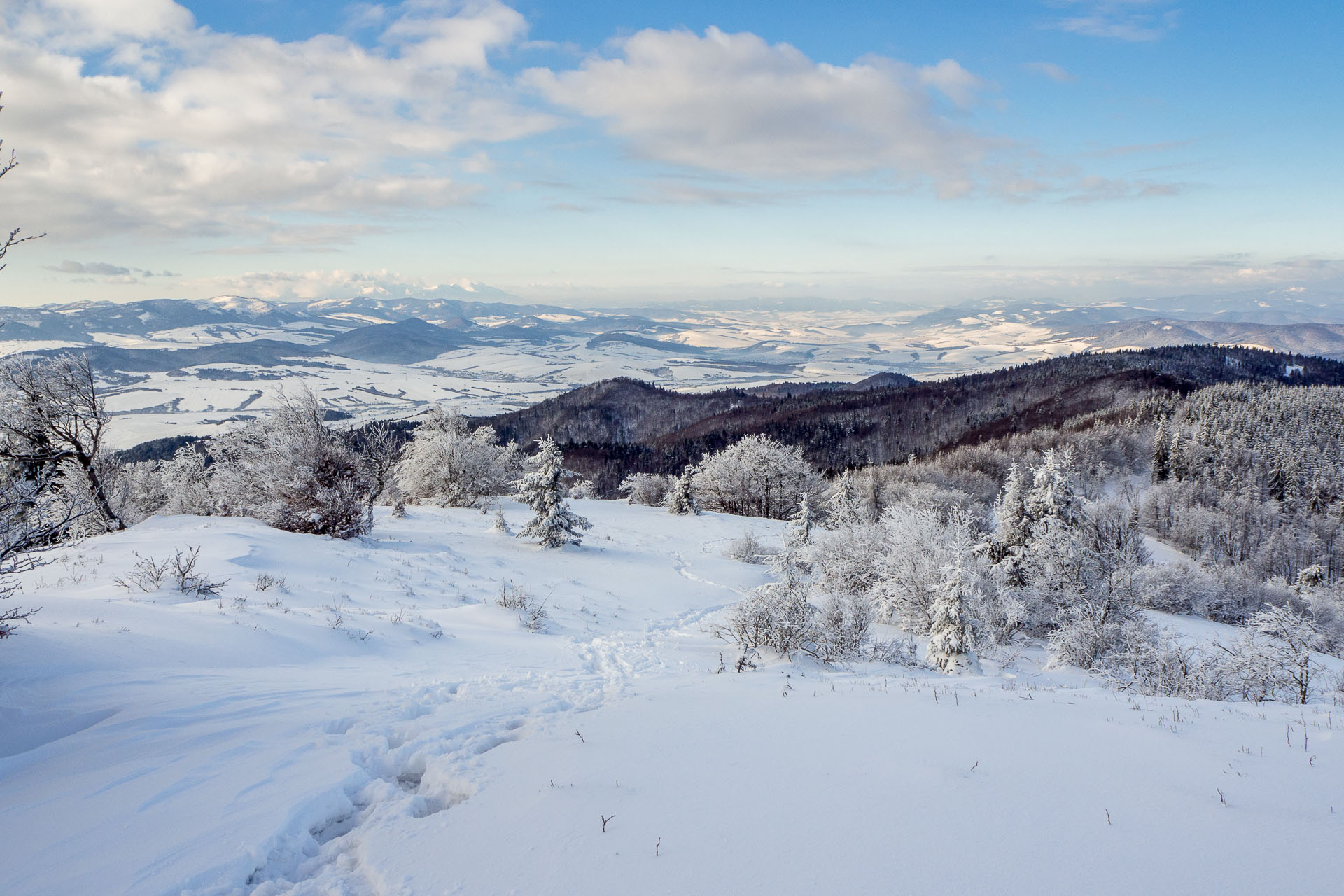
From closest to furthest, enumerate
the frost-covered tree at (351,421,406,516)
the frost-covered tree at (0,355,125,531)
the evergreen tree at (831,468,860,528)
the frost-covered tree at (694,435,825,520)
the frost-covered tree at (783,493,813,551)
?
the frost-covered tree at (0,355,125,531) → the frost-covered tree at (351,421,406,516) → the evergreen tree at (831,468,860,528) → the frost-covered tree at (783,493,813,551) → the frost-covered tree at (694,435,825,520)

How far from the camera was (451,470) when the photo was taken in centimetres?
3706

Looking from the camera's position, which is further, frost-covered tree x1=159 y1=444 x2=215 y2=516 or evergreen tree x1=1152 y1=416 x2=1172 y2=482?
evergreen tree x1=1152 y1=416 x2=1172 y2=482

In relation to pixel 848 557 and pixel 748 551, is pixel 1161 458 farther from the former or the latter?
pixel 848 557

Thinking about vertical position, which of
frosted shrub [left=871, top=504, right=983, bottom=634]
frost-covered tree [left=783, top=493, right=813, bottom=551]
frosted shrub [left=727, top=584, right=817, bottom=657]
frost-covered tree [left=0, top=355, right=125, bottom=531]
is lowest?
frost-covered tree [left=783, top=493, right=813, bottom=551]

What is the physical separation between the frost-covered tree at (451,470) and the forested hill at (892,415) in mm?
64262

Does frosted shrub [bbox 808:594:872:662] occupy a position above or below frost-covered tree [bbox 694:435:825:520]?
above

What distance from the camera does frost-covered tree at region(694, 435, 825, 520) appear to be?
173 ft

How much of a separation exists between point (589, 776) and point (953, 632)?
11192 mm

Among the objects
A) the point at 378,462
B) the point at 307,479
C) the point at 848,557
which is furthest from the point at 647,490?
the point at 307,479

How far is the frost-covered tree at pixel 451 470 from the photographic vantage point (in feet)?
121

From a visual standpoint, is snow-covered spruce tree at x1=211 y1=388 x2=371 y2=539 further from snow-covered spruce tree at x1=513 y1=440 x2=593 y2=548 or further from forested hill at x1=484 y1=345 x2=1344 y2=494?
forested hill at x1=484 y1=345 x2=1344 y2=494

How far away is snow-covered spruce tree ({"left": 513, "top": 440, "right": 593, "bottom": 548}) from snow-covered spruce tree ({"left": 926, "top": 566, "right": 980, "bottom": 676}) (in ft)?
47.6

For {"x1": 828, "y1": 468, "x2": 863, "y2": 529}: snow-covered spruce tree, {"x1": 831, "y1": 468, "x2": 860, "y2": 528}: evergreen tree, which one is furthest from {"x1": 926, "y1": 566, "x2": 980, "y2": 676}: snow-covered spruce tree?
{"x1": 828, "y1": 468, "x2": 863, "y2": 529}: snow-covered spruce tree

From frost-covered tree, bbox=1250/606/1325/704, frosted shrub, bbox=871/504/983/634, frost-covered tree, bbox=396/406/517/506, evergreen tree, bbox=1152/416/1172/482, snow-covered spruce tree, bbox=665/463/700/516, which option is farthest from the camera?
evergreen tree, bbox=1152/416/1172/482
